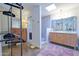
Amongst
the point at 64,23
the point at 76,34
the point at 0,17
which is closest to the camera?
the point at 0,17

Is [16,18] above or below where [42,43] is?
above

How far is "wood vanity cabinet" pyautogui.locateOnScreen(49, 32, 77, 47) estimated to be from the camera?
38.7 inches

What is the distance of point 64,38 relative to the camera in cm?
110

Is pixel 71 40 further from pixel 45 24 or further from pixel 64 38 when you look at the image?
pixel 45 24

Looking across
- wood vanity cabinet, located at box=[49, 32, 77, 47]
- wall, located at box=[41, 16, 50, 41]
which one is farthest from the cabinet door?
wall, located at box=[41, 16, 50, 41]

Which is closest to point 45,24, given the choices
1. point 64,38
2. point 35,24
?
point 35,24

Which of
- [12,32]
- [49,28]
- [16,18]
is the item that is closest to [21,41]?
[12,32]

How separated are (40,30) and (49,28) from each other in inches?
3.9

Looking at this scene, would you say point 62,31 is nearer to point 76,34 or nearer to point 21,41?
point 76,34

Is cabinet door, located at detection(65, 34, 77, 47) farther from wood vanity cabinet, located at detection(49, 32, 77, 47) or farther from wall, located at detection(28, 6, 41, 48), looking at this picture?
wall, located at detection(28, 6, 41, 48)

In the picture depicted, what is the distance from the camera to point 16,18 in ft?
3.09

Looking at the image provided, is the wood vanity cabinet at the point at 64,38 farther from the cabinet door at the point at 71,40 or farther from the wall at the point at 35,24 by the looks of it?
the wall at the point at 35,24

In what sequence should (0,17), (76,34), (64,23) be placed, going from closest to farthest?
(0,17) → (76,34) → (64,23)

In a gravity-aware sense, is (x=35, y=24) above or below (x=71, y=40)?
above
